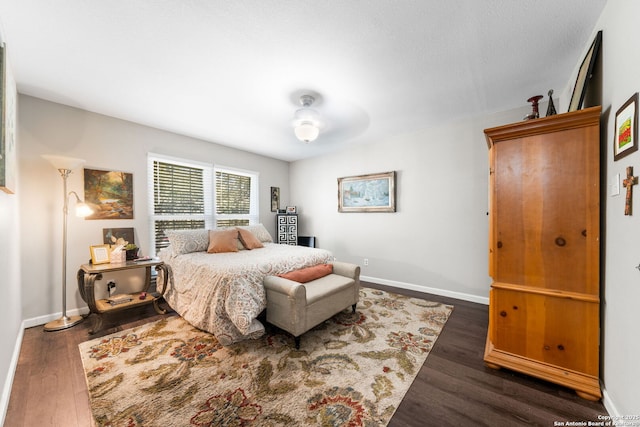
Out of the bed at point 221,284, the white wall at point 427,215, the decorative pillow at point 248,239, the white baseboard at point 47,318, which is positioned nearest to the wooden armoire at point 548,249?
the white wall at point 427,215

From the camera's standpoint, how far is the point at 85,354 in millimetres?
2051

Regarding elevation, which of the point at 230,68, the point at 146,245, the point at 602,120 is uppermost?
the point at 230,68

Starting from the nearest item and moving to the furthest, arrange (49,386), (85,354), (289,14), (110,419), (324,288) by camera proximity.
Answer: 1. (110,419)
2. (289,14)
3. (49,386)
4. (85,354)
5. (324,288)

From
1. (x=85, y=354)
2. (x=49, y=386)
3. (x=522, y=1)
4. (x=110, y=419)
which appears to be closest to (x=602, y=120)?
(x=522, y=1)

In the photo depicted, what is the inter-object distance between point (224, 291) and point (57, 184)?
8.07 feet

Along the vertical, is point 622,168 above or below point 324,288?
above

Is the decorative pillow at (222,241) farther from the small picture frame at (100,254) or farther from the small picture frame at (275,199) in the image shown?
the small picture frame at (275,199)

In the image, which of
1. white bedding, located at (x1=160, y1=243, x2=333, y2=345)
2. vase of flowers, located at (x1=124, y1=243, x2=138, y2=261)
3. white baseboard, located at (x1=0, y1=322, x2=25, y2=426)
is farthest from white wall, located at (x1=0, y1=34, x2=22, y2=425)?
white bedding, located at (x1=160, y1=243, x2=333, y2=345)

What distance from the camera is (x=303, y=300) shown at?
7.04 feet

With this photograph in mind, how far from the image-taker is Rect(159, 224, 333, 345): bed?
7.16 feet

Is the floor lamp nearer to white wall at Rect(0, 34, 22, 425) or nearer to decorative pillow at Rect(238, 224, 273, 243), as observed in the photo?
white wall at Rect(0, 34, 22, 425)

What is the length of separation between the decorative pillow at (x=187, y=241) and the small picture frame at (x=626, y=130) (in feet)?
13.1

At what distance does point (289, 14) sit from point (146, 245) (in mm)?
3411

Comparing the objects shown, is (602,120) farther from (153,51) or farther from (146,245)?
(146,245)
